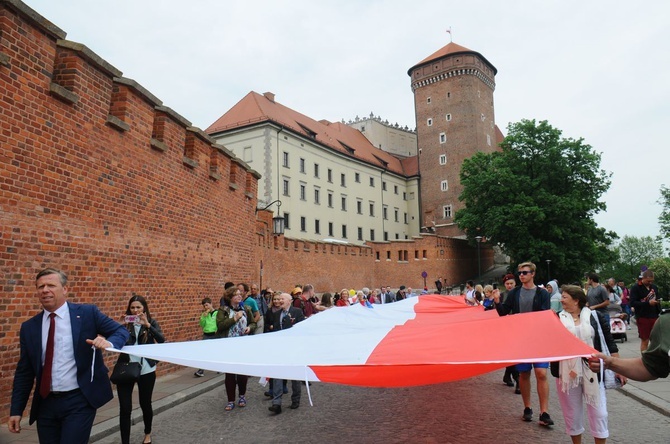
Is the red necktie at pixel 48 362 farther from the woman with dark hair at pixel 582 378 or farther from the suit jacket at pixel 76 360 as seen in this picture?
the woman with dark hair at pixel 582 378

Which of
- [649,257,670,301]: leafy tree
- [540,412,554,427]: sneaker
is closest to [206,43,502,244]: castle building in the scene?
[649,257,670,301]: leafy tree

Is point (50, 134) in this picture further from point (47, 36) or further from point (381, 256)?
point (381, 256)

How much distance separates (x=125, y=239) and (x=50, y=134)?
2.53 m

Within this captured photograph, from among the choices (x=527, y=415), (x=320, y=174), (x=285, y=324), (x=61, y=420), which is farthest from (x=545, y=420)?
(x=320, y=174)

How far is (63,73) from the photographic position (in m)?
8.02

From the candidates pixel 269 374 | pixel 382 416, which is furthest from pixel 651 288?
pixel 269 374

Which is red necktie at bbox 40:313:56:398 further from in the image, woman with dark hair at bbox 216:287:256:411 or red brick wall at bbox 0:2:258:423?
woman with dark hair at bbox 216:287:256:411

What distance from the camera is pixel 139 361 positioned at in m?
5.88

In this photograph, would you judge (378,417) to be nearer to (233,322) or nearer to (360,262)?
(233,322)

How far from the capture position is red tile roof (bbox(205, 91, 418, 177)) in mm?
49500

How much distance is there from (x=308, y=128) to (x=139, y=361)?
50.7 m

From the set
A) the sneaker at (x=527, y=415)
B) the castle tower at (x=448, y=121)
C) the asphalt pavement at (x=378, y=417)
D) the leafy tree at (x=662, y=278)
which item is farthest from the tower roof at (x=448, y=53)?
the sneaker at (x=527, y=415)

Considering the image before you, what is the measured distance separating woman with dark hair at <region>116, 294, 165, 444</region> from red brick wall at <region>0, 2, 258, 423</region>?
1.95 metres

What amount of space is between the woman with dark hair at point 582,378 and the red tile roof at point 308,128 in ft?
144
